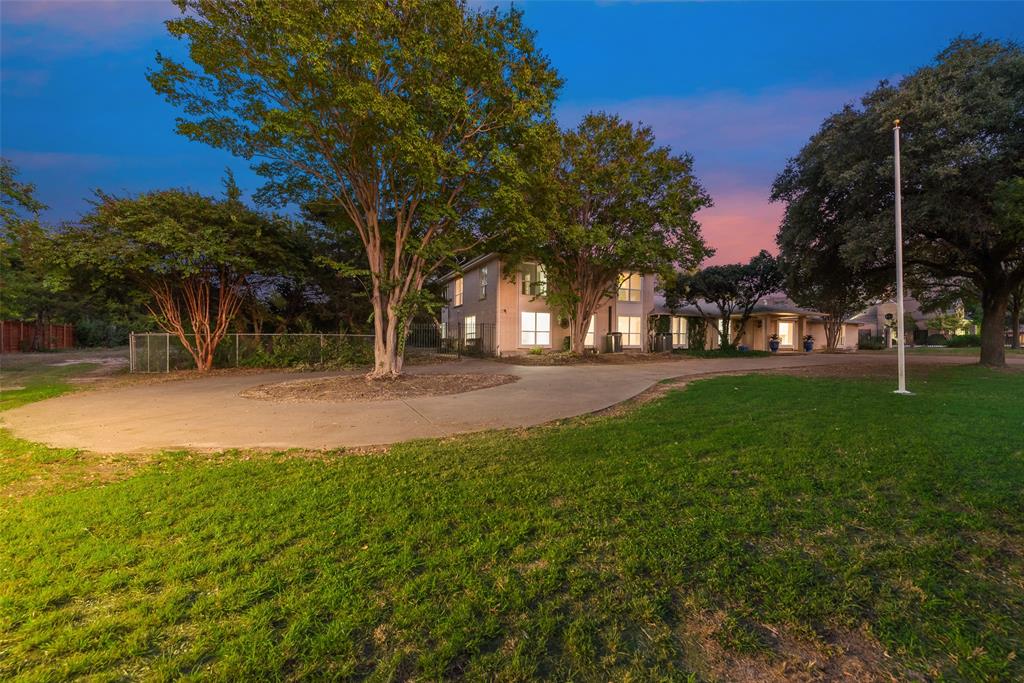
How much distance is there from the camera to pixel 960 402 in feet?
27.9

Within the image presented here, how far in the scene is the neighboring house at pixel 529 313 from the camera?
73.0 feet

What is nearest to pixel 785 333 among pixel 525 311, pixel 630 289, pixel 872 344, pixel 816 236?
pixel 872 344

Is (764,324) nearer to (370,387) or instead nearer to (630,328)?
(630,328)

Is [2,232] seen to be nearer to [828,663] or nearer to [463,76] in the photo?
[463,76]

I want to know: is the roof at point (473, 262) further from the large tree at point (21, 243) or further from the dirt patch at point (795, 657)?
the dirt patch at point (795, 657)

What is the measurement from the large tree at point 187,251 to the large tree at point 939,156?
715 inches

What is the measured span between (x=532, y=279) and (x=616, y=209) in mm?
5897

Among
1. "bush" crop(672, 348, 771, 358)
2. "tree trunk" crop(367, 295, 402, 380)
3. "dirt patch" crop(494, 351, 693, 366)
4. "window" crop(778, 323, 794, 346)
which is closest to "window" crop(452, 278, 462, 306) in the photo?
"dirt patch" crop(494, 351, 693, 366)

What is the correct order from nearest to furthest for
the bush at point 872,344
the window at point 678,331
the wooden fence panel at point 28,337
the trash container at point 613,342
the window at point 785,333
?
the trash container at point 613,342, the wooden fence panel at point 28,337, the window at point 678,331, the window at point 785,333, the bush at point 872,344

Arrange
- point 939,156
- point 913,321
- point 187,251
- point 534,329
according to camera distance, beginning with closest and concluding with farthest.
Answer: point 939,156
point 187,251
point 534,329
point 913,321

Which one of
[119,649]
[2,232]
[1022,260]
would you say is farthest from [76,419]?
[1022,260]

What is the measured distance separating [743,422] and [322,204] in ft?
39.9

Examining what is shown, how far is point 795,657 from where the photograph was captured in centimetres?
192

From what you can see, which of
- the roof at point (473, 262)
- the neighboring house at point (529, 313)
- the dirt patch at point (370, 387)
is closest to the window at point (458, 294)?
the neighboring house at point (529, 313)
